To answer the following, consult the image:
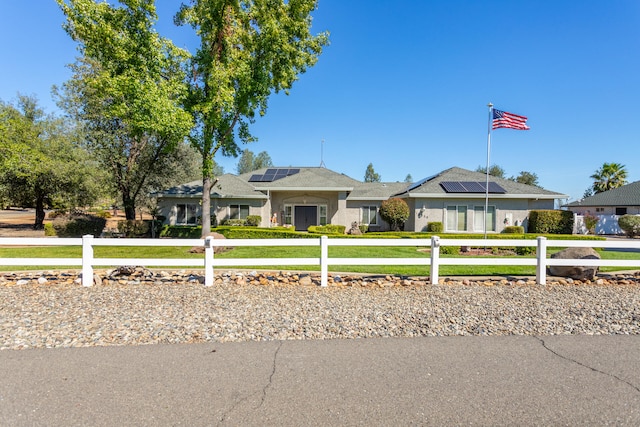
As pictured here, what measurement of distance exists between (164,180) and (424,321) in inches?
1050

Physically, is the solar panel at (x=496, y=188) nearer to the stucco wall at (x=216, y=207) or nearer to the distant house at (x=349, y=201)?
the distant house at (x=349, y=201)

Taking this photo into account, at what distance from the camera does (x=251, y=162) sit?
8669 centimetres

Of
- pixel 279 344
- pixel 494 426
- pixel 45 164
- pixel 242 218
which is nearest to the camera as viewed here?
pixel 494 426

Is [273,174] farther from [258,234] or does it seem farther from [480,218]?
[480,218]

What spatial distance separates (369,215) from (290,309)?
20622 mm

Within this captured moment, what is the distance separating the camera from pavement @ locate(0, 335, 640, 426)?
2.76 meters

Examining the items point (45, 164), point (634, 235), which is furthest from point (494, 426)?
point (634, 235)

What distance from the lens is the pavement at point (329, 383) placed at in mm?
2762

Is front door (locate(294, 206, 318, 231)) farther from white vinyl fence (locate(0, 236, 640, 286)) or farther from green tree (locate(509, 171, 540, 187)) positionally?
green tree (locate(509, 171, 540, 187))

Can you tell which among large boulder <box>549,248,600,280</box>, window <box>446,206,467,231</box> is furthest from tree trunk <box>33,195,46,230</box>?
large boulder <box>549,248,600,280</box>

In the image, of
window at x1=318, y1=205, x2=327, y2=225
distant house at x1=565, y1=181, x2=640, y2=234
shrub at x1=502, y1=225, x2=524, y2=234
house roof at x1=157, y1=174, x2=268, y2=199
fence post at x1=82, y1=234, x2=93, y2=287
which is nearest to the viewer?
fence post at x1=82, y1=234, x2=93, y2=287

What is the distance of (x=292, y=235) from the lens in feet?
59.3

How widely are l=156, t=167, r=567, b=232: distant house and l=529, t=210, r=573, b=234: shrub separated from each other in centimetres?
112

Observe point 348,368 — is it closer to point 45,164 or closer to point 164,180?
point 45,164
